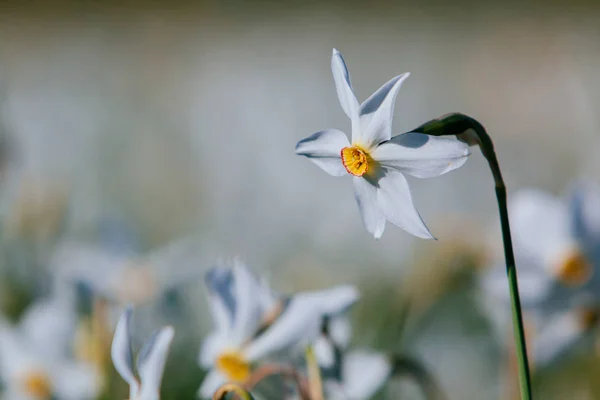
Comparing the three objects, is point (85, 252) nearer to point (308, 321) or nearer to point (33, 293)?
point (33, 293)

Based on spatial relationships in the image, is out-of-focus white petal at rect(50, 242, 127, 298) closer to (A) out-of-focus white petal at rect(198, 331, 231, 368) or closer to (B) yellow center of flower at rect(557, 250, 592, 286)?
(A) out-of-focus white petal at rect(198, 331, 231, 368)

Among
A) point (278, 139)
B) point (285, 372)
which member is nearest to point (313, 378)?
point (285, 372)

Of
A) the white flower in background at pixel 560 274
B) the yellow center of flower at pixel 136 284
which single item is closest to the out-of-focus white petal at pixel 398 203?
the white flower in background at pixel 560 274

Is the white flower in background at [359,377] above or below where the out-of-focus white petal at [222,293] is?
below

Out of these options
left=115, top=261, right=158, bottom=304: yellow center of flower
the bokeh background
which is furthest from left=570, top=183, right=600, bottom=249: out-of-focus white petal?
left=115, top=261, right=158, bottom=304: yellow center of flower

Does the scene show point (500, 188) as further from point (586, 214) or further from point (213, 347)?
point (586, 214)

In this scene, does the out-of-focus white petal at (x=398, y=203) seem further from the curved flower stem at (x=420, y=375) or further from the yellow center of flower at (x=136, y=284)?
the yellow center of flower at (x=136, y=284)
